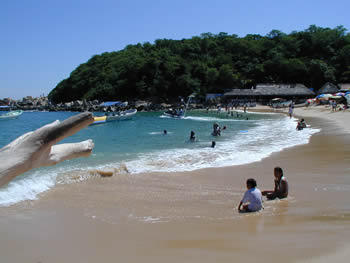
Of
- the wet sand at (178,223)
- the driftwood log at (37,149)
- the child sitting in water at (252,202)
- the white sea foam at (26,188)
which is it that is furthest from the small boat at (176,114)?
the driftwood log at (37,149)

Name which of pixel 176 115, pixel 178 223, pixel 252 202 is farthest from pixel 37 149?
pixel 176 115

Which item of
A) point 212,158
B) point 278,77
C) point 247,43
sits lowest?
point 212,158

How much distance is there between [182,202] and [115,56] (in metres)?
113

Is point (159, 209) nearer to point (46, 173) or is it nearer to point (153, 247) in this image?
point (153, 247)

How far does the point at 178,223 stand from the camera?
221 inches

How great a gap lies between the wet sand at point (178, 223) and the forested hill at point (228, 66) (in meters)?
70.7

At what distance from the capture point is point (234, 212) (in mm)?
6168

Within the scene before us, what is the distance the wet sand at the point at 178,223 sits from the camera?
4.25 metres

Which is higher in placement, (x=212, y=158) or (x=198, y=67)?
(x=198, y=67)

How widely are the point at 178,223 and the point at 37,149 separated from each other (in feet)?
12.9

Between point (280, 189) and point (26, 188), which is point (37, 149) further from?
point (26, 188)

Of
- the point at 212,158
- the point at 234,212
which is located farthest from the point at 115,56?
the point at 234,212

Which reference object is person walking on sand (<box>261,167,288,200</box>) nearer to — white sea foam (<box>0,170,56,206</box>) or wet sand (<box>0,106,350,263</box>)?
wet sand (<box>0,106,350,263</box>)

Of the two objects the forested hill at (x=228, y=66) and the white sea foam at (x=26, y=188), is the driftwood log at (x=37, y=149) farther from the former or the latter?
the forested hill at (x=228, y=66)
